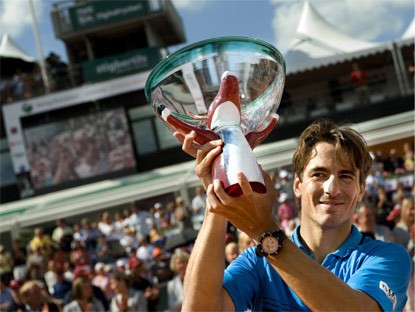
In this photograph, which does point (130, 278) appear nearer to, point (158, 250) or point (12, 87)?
point (158, 250)

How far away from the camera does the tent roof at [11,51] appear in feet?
81.7

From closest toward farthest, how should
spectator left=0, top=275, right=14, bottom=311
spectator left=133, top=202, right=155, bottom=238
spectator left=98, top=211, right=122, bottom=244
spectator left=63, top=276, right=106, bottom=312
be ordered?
spectator left=63, top=276, right=106, bottom=312 < spectator left=0, top=275, right=14, bottom=311 < spectator left=133, top=202, right=155, bottom=238 < spectator left=98, top=211, right=122, bottom=244

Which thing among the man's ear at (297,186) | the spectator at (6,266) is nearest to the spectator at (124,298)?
the spectator at (6,266)

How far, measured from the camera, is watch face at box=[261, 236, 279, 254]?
149 centimetres

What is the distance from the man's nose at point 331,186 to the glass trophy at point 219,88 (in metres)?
0.21

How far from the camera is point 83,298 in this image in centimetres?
646

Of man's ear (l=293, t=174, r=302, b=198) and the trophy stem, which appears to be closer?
the trophy stem

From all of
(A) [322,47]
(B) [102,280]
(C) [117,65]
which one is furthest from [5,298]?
(C) [117,65]

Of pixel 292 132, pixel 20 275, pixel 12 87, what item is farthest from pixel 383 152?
pixel 12 87

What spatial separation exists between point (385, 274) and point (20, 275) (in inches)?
369

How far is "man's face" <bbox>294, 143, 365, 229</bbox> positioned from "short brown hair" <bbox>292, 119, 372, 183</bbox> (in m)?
0.02

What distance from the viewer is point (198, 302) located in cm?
163

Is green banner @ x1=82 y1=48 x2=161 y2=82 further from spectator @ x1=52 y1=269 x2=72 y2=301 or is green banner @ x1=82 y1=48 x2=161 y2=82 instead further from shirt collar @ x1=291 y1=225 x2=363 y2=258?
shirt collar @ x1=291 y1=225 x2=363 y2=258

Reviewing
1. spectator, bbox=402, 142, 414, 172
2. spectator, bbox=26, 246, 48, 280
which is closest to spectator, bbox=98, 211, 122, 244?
spectator, bbox=26, 246, 48, 280
